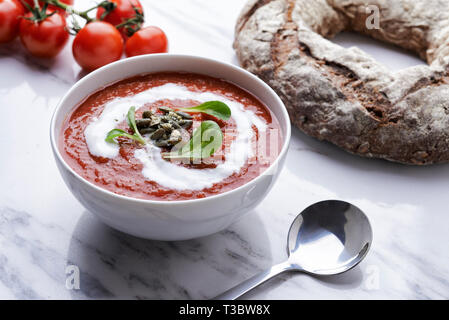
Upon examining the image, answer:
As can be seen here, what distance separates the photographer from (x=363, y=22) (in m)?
2.79

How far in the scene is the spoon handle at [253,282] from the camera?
1643 millimetres

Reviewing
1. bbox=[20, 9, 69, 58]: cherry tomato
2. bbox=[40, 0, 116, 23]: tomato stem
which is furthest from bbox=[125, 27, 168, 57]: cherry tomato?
bbox=[20, 9, 69, 58]: cherry tomato

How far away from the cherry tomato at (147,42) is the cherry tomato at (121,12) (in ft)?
0.46

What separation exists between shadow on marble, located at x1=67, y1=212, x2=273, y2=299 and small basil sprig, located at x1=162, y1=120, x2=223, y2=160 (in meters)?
0.34

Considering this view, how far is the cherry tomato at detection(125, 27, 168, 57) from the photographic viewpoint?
2.57 metres

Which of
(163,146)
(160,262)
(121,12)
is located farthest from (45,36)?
(160,262)

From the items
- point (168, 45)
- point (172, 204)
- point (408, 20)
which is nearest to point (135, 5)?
point (168, 45)

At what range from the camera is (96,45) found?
247cm

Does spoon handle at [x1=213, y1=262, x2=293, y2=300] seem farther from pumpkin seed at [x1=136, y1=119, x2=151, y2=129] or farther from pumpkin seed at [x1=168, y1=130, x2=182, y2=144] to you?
pumpkin seed at [x1=136, y1=119, x2=151, y2=129]

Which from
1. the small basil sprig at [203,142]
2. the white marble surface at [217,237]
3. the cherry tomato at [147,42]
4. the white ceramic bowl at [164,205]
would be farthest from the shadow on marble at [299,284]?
the cherry tomato at [147,42]

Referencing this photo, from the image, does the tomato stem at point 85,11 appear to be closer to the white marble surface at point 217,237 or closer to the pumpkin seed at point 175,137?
the white marble surface at point 217,237

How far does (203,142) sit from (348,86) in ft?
2.82

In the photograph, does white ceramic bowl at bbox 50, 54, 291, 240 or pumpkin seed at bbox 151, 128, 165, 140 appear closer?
white ceramic bowl at bbox 50, 54, 291, 240

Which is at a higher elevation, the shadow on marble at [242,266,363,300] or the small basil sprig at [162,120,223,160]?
the small basil sprig at [162,120,223,160]
